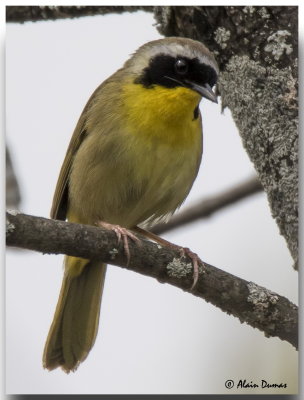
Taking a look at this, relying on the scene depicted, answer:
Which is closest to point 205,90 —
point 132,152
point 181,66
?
point 181,66

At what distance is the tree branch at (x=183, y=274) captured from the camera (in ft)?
7.09

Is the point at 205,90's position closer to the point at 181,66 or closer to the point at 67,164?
the point at 181,66

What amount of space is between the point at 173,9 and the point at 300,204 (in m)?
0.89

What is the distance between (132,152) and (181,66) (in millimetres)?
370

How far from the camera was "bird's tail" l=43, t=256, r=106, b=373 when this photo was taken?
9.37 ft

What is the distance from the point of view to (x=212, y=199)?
3.07 metres

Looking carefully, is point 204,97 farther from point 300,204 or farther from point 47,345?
point 47,345

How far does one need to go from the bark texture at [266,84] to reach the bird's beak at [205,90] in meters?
0.13

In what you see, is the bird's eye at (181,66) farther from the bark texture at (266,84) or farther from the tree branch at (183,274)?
the tree branch at (183,274)

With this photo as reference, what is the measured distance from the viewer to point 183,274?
7.95ft

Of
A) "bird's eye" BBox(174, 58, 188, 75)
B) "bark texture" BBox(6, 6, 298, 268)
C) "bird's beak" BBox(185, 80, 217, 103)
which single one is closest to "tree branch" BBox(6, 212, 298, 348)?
"bark texture" BBox(6, 6, 298, 268)

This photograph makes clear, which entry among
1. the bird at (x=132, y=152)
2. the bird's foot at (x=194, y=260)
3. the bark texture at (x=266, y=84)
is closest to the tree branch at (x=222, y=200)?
the bird at (x=132, y=152)

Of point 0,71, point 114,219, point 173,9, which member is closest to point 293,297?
point 114,219

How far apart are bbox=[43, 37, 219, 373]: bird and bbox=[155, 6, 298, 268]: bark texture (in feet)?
0.34
